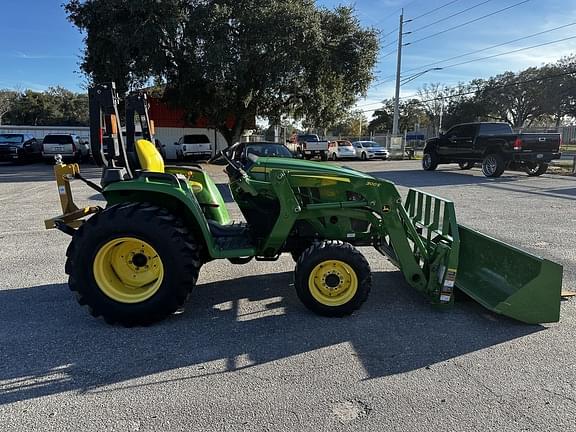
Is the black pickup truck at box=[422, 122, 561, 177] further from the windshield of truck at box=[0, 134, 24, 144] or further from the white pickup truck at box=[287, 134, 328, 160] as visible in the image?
the windshield of truck at box=[0, 134, 24, 144]

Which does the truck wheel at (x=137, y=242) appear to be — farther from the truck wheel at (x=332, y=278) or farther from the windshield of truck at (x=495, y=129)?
the windshield of truck at (x=495, y=129)

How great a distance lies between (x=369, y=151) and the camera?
1188 inches

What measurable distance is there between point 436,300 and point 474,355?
0.74 metres

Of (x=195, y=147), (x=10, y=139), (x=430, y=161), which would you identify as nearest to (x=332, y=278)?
(x=430, y=161)

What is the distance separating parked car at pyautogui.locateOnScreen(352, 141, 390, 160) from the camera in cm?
3016

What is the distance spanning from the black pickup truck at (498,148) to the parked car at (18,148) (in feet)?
68.9

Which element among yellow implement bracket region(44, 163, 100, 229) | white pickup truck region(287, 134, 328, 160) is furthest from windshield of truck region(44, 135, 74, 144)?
yellow implement bracket region(44, 163, 100, 229)

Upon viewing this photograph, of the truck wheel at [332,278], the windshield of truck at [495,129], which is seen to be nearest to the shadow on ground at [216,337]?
the truck wheel at [332,278]

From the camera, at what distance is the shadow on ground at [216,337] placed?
3090 mm

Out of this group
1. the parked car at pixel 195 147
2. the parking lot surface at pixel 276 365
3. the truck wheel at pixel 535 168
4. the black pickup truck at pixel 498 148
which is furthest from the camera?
the parked car at pixel 195 147

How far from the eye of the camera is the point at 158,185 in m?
3.83

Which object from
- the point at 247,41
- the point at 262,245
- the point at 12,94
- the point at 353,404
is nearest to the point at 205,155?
the point at 247,41

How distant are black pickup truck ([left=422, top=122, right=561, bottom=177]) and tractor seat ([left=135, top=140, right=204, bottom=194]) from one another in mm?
14494

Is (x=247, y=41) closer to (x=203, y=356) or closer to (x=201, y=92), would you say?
(x=201, y=92)
